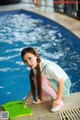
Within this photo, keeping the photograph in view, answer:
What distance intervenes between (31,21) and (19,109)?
24.6 feet

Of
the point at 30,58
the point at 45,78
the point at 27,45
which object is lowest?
the point at 27,45

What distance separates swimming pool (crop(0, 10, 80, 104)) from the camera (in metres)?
4.84

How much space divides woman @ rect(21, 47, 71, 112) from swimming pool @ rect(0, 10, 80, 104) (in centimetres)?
141

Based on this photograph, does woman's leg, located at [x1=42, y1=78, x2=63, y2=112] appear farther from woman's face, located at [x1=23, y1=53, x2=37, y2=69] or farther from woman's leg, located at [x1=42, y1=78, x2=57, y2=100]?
woman's face, located at [x1=23, y1=53, x2=37, y2=69]

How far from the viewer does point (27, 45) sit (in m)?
7.41

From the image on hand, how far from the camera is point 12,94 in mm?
4574

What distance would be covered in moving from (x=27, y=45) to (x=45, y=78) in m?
4.46

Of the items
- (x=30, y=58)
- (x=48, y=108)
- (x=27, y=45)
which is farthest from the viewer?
(x=27, y=45)

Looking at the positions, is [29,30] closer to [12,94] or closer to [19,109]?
[12,94]

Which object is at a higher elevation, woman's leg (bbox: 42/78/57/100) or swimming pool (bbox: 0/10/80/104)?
woman's leg (bbox: 42/78/57/100)

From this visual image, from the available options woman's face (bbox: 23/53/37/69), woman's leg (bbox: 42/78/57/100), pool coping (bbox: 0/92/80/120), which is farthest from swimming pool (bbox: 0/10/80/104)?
woman's face (bbox: 23/53/37/69)

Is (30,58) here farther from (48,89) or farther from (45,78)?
(48,89)

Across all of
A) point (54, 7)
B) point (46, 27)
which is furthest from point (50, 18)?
point (54, 7)

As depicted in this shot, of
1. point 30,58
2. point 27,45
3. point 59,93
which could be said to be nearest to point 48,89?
point 59,93
